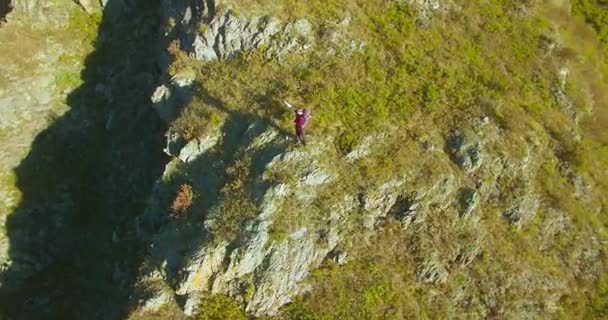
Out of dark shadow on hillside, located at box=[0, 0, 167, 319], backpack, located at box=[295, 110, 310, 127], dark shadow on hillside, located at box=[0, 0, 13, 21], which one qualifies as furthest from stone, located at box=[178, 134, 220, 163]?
dark shadow on hillside, located at box=[0, 0, 13, 21]

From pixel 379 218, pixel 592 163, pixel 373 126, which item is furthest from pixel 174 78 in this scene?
pixel 592 163

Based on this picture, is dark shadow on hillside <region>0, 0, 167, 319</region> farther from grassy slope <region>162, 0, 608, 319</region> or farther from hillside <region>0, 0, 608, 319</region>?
grassy slope <region>162, 0, 608, 319</region>

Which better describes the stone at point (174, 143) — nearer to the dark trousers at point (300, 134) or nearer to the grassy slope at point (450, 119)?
the grassy slope at point (450, 119)

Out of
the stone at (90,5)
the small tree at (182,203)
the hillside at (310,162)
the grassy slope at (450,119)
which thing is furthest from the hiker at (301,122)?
the stone at (90,5)

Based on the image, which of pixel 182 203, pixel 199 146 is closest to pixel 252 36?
pixel 199 146

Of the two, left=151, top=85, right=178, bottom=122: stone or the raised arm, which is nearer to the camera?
the raised arm

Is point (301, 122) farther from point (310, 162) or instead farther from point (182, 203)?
point (182, 203)
